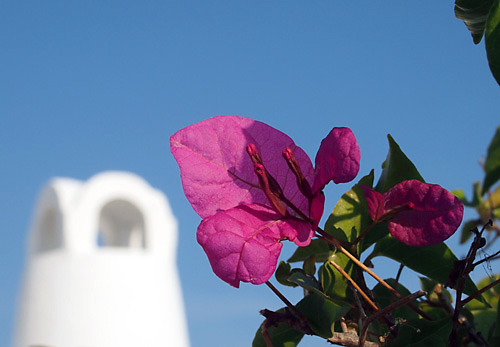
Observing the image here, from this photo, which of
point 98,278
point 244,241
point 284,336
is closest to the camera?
point 244,241

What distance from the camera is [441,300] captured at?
0.37 metres

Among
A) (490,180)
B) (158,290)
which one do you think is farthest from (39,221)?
(490,180)

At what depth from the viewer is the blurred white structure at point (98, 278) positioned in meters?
5.34

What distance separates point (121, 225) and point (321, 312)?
23.1 feet

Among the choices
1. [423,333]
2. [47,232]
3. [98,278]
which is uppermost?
[47,232]

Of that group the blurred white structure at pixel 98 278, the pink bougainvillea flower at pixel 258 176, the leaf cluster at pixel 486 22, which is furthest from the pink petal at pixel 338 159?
the blurred white structure at pixel 98 278

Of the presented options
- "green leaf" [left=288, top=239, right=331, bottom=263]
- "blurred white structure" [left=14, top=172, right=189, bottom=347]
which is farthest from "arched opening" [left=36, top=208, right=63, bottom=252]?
"green leaf" [left=288, top=239, right=331, bottom=263]

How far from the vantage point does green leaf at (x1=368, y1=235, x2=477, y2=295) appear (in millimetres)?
368

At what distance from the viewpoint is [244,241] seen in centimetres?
29

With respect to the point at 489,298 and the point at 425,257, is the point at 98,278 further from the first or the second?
the point at 425,257

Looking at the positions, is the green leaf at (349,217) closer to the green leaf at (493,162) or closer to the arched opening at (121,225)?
the green leaf at (493,162)

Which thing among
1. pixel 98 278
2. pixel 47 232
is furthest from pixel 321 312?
pixel 47 232

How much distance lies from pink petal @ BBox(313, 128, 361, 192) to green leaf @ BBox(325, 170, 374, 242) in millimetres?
50

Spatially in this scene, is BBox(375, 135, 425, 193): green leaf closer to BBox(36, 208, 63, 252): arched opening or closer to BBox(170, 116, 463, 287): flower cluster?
BBox(170, 116, 463, 287): flower cluster
